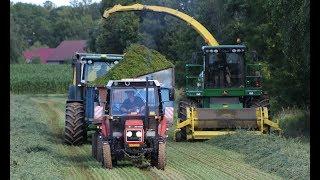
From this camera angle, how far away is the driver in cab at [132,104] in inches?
600

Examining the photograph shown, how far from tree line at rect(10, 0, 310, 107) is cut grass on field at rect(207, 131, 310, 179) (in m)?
3.27

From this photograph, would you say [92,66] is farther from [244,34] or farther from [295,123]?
[244,34]

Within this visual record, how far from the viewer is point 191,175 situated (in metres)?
13.6

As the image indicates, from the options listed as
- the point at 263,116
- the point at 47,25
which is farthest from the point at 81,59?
the point at 47,25

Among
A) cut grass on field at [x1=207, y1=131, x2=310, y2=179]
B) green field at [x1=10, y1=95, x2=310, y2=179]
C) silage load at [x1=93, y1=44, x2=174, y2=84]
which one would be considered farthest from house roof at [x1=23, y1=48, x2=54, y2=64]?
cut grass on field at [x1=207, y1=131, x2=310, y2=179]

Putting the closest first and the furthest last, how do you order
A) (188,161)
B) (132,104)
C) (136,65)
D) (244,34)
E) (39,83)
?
(132,104)
(188,161)
(136,65)
(244,34)
(39,83)

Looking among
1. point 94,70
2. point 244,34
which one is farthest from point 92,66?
point 244,34

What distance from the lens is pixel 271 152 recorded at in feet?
52.8

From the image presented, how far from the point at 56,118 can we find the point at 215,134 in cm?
1490

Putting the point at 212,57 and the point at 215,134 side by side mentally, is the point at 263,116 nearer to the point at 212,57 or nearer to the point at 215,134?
the point at 215,134

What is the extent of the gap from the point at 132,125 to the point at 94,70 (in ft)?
21.2

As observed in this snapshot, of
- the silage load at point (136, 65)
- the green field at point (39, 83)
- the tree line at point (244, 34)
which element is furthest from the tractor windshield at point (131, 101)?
the green field at point (39, 83)

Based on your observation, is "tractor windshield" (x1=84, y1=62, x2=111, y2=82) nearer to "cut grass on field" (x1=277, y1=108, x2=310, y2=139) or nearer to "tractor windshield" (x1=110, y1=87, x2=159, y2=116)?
"tractor windshield" (x1=110, y1=87, x2=159, y2=116)
